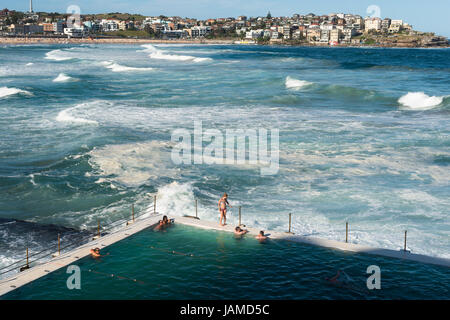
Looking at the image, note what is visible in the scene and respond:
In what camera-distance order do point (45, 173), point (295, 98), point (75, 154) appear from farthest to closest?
point (295, 98) → point (75, 154) → point (45, 173)

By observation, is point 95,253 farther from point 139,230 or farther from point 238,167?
point 238,167

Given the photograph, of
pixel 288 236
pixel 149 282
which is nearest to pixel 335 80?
pixel 288 236

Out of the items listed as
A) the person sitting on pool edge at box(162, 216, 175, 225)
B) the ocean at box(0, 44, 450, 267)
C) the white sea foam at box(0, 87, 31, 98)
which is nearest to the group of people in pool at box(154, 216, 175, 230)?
the person sitting on pool edge at box(162, 216, 175, 225)

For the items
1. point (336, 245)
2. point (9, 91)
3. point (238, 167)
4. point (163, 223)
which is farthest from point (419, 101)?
point (9, 91)

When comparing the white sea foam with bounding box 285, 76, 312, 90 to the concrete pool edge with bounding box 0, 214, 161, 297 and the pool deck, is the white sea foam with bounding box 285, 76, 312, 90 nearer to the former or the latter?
the pool deck

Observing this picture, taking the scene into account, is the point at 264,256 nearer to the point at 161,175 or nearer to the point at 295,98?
the point at 161,175

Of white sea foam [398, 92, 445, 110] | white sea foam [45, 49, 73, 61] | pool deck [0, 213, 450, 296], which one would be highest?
white sea foam [45, 49, 73, 61]
